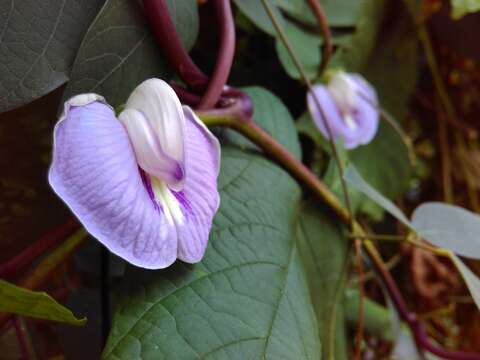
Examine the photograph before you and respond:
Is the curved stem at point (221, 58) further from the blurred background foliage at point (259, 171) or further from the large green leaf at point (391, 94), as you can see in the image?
the large green leaf at point (391, 94)

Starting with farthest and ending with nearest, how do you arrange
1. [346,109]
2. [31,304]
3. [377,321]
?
[377,321]
[346,109]
[31,304]

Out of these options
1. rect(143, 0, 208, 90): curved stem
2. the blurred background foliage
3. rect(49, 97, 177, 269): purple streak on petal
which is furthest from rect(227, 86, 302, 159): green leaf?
rect(49, 97, 177, 269): purple streak on petal

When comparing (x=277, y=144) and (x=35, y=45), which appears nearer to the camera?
(x=35, y=45)

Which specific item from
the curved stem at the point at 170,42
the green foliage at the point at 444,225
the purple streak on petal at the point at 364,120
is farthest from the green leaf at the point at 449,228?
the curved stem at the point at 170,42

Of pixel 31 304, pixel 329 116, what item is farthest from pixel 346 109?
pixel 31 304

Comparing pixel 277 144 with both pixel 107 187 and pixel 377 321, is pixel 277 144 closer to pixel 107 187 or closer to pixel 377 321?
pixel 107 187

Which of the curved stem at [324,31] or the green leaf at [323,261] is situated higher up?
the curved stem at [324,31]

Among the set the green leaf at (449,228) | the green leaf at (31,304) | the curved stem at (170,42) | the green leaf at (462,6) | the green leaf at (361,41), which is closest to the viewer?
the green leaf at (31,304)

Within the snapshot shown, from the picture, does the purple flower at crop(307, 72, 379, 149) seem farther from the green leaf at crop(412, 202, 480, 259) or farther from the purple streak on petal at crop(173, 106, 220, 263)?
the purple streak on petal at crop(173, 106, 220, 263)

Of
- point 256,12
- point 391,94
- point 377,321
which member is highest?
point 256,12
